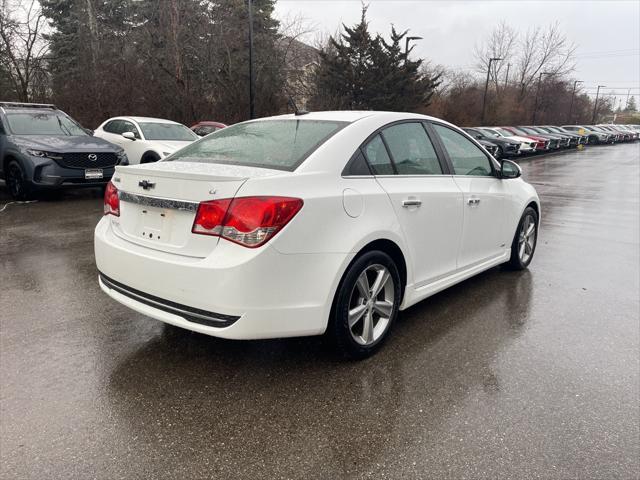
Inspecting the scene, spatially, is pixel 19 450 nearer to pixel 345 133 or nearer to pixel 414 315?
pixel 345 133

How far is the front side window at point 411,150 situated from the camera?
3.46m

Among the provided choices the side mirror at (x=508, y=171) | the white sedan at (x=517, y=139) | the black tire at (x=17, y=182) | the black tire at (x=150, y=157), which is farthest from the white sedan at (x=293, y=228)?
the white sedan at (x=517, y=139)

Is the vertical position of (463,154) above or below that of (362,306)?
above

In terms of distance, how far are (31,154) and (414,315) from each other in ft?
24.8

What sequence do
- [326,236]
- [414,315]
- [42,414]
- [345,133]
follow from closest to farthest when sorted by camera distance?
[42,414], [326,236], [345,133], [414,315]

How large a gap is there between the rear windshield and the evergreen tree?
30611mm

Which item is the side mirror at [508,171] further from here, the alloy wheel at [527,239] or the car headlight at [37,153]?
the car headlight at [37,153]

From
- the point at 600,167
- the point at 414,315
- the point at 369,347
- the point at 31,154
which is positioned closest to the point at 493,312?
the point at 414,315

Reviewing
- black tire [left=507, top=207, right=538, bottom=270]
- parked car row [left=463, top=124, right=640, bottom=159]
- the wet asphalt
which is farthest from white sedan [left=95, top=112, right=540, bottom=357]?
parked car row [left=463, top=124, right=640, bottom=159]

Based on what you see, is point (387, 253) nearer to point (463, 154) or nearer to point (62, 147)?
point (463, 154)

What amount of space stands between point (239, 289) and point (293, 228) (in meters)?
0.43

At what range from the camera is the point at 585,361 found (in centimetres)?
329

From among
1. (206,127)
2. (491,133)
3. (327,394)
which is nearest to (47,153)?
(327,394)

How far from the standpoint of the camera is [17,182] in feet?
28.8
